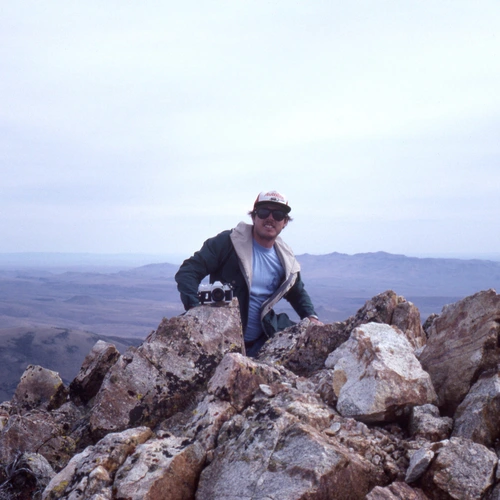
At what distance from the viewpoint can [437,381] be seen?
17.2ft

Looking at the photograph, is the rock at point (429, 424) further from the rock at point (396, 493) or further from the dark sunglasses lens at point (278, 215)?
the dark sunglasses lens at point (278, 215)

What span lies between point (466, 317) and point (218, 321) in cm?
311

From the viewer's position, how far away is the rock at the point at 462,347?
4996mm

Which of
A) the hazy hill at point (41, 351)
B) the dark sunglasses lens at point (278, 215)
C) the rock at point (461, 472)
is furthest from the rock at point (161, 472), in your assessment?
the hazy hill at point (41, 351)

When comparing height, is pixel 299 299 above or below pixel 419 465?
above

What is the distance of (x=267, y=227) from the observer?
765 cm

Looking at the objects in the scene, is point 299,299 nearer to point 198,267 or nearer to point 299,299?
point 299,299

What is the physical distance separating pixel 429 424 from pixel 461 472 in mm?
818

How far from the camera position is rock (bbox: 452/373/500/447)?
417 centimetres

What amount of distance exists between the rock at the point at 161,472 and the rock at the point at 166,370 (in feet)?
3.35

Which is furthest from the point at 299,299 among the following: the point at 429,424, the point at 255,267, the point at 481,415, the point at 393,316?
the point at 481,415

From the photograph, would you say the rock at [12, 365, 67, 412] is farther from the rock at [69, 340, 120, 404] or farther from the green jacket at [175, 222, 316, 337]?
the green jacket at [175, 222, 316, 337]

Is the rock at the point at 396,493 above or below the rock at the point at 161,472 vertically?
above

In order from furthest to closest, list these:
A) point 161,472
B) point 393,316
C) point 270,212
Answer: point 270,212 → point 393,316 → point 161,472
